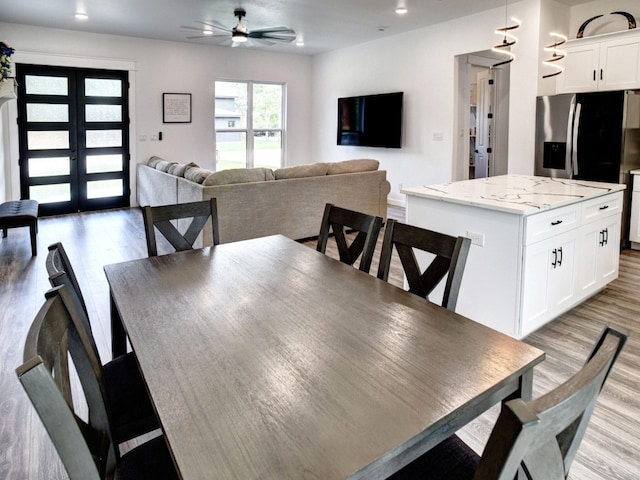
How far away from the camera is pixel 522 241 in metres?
2.64

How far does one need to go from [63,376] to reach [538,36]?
19.8 feet

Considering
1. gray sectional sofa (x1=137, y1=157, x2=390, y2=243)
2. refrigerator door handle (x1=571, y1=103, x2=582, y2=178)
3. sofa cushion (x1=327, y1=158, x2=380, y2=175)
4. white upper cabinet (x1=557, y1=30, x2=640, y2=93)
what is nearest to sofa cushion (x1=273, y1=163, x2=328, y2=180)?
gray sectional sofa (x1=137, y1=157, x2=390, y2=243)

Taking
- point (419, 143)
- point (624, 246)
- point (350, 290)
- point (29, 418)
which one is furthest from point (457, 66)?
point (29, 418)

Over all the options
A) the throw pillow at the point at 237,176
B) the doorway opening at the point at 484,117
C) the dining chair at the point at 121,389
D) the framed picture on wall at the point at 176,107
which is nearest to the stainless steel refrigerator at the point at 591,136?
the doorway opening at the point at 484,117

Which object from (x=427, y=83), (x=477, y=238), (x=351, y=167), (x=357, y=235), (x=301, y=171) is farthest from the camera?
(x=427, y=83)

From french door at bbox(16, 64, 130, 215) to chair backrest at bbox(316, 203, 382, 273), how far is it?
6283 mm

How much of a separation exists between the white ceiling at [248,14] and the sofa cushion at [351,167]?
1.92m

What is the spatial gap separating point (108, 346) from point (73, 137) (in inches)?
213

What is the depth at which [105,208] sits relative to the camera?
759 centimetres

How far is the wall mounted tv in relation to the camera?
7395 mm

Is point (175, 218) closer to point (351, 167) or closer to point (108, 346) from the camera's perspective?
point (108, 346)

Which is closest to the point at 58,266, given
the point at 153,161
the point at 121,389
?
the point at 121,389

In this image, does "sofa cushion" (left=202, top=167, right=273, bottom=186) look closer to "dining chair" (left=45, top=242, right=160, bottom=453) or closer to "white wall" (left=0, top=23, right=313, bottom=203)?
"dining chair" (left=45, top=242, right=160, bottom=453)

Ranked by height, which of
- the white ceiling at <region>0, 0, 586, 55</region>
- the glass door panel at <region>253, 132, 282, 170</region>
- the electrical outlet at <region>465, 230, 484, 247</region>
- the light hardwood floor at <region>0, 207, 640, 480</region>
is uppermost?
the white ceiling at <region>0, 0, 586, 55</region>
